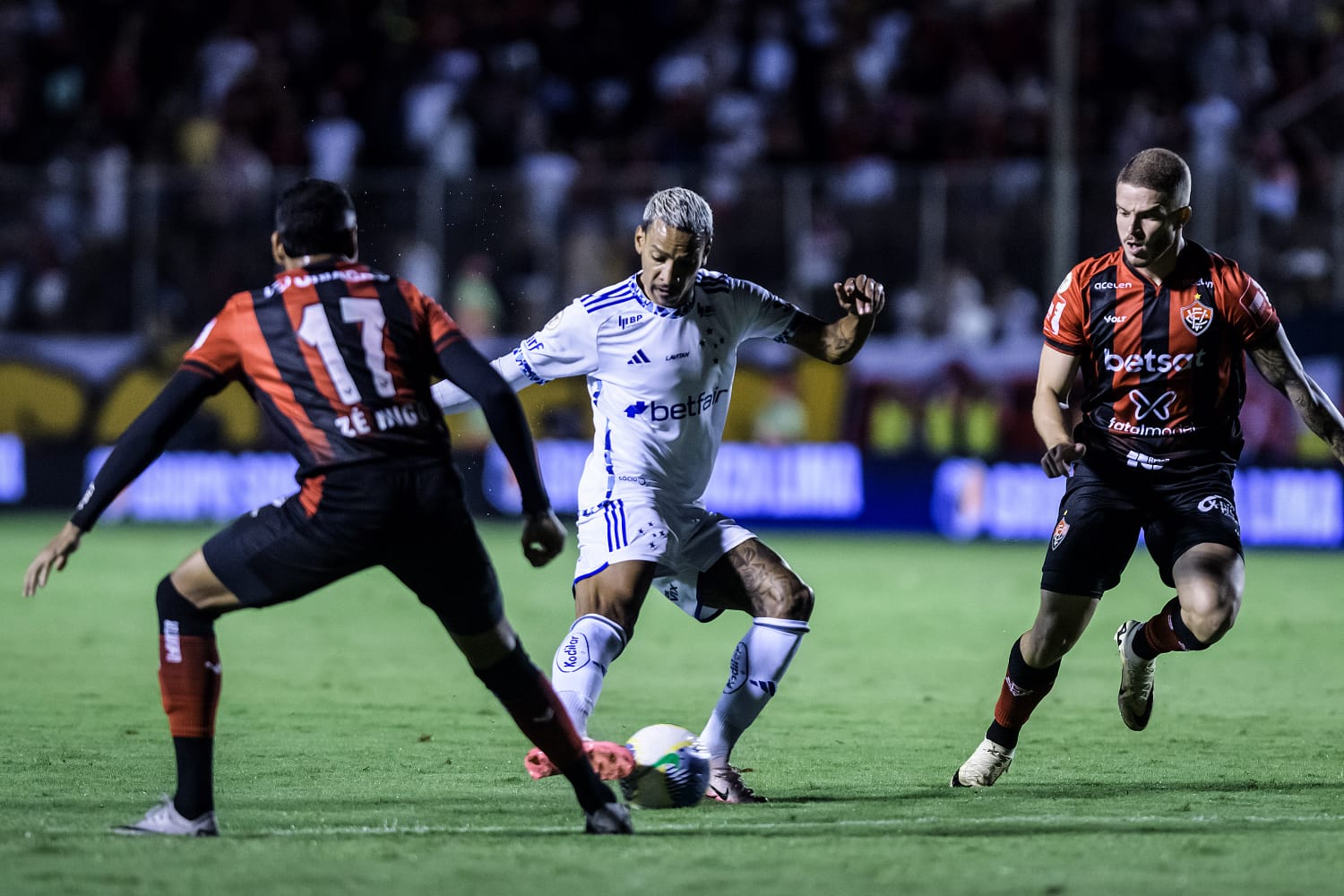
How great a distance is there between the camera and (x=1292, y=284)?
18750 mm

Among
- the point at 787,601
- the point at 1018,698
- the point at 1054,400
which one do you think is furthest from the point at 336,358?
the point at 1018,698

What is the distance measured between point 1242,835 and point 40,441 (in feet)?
55.0

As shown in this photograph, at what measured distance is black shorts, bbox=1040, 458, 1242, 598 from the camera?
23.5 feet

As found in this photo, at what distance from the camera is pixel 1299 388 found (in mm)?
7250

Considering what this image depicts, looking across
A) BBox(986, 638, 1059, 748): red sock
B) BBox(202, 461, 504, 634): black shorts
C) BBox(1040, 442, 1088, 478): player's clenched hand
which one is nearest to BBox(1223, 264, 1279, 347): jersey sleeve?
BBox(1040, 442, 1088, 478): player's clenched hand

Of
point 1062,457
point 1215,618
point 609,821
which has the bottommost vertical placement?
point 609,821

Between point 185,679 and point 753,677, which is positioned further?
point 753,677

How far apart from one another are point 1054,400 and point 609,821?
2.45m

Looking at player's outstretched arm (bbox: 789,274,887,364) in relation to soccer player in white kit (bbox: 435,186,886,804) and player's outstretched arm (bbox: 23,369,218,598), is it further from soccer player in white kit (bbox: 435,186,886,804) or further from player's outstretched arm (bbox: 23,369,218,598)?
player's outstretched arm (bbox: 23,369,218,598)

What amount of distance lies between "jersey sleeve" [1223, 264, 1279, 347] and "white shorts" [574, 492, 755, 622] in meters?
2.03

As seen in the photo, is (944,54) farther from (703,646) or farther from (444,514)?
(444,514)

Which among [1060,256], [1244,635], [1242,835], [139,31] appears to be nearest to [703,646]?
[1244,635]

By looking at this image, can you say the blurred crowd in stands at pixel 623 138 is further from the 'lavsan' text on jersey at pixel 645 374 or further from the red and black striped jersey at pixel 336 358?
the red and black striped jersey at pixel 336 358

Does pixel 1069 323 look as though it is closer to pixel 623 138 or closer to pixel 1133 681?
pixel 1133 681
